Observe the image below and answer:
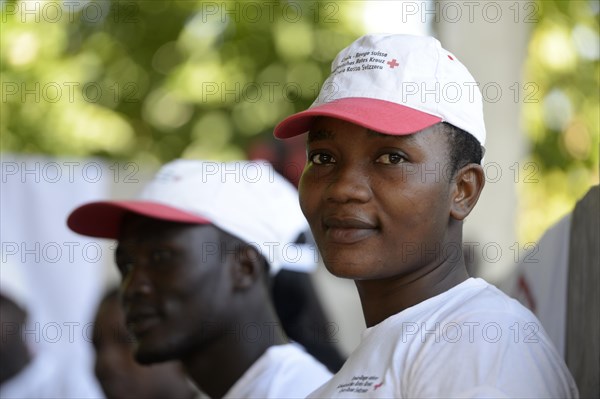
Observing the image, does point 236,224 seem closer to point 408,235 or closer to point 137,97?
point 408,235

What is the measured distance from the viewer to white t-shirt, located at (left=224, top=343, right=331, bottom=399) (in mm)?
3090

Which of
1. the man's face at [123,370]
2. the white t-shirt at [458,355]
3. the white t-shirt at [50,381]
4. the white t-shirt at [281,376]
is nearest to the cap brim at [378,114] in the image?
the white t-shirt at [458,355]

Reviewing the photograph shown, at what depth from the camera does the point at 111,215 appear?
358cm

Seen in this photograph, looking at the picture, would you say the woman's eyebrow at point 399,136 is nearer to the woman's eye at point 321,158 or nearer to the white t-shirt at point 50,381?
the woman's eye at point 321,158

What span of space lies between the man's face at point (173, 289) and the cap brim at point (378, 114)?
122 centimetres

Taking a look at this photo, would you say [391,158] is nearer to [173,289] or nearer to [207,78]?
[173,289]

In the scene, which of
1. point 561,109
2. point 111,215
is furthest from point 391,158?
point 561,109

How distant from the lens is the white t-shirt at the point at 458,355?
6.08 ft

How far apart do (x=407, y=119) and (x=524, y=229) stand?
26.0ft

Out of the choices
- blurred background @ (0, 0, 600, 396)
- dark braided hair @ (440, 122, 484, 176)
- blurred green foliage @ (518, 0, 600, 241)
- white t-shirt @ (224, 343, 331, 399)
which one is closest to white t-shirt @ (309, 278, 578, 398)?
dark braided hair @ (440, 122, 484, 176)

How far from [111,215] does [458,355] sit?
6.34 ft

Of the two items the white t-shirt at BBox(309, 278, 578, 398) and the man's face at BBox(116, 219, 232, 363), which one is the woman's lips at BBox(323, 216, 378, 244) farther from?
the man's face at BBox(116, 219, 232, 363)

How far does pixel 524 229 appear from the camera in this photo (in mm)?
9883

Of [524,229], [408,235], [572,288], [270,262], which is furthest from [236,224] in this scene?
[524,229]
